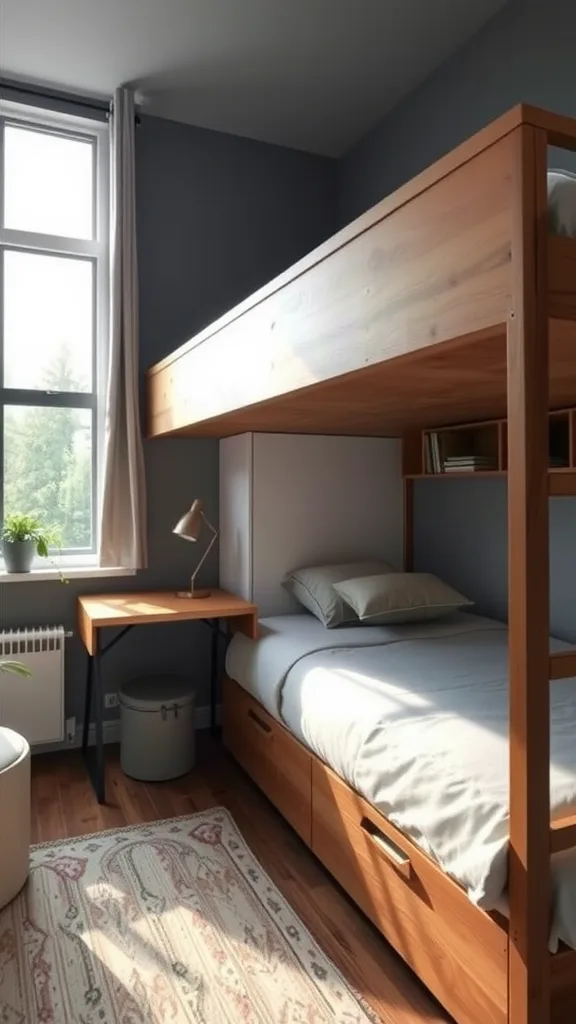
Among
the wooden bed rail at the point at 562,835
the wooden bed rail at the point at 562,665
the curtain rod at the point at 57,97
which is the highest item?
the curtain rod at the point at 57,97

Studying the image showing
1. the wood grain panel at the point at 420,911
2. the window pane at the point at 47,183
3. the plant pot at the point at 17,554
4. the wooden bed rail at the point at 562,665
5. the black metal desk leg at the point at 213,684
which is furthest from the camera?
the black metal desk leg at the point at 213,684

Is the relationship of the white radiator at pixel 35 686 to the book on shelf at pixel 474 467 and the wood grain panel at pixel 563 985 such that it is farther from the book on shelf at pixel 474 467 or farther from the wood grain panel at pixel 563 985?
the wood grain panel at pixel 563 985

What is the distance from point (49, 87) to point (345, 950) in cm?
349

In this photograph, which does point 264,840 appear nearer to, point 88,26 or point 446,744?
point 446,744

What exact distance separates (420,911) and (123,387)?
7.64ft

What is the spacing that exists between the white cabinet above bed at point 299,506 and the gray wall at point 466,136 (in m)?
0.22

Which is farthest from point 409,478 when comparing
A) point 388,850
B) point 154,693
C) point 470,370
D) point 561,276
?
point 561,276

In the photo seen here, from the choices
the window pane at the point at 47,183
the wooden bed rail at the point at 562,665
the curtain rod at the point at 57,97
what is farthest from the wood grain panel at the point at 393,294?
the curtain rod at the point at 57,97

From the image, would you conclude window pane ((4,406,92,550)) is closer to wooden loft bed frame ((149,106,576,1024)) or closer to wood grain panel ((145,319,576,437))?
wood grain panel ((145,319,576,437))

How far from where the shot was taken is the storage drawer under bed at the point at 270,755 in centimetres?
207

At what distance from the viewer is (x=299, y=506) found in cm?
295

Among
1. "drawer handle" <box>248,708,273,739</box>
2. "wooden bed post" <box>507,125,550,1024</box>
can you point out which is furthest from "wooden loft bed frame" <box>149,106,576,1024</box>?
"drawer handle" <box>248,708,273,739</box>

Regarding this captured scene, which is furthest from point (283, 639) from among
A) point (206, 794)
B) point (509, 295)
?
point (509, 295)

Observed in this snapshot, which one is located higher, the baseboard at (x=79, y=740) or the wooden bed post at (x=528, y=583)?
the wooden bed post at (x=528, y=583)
